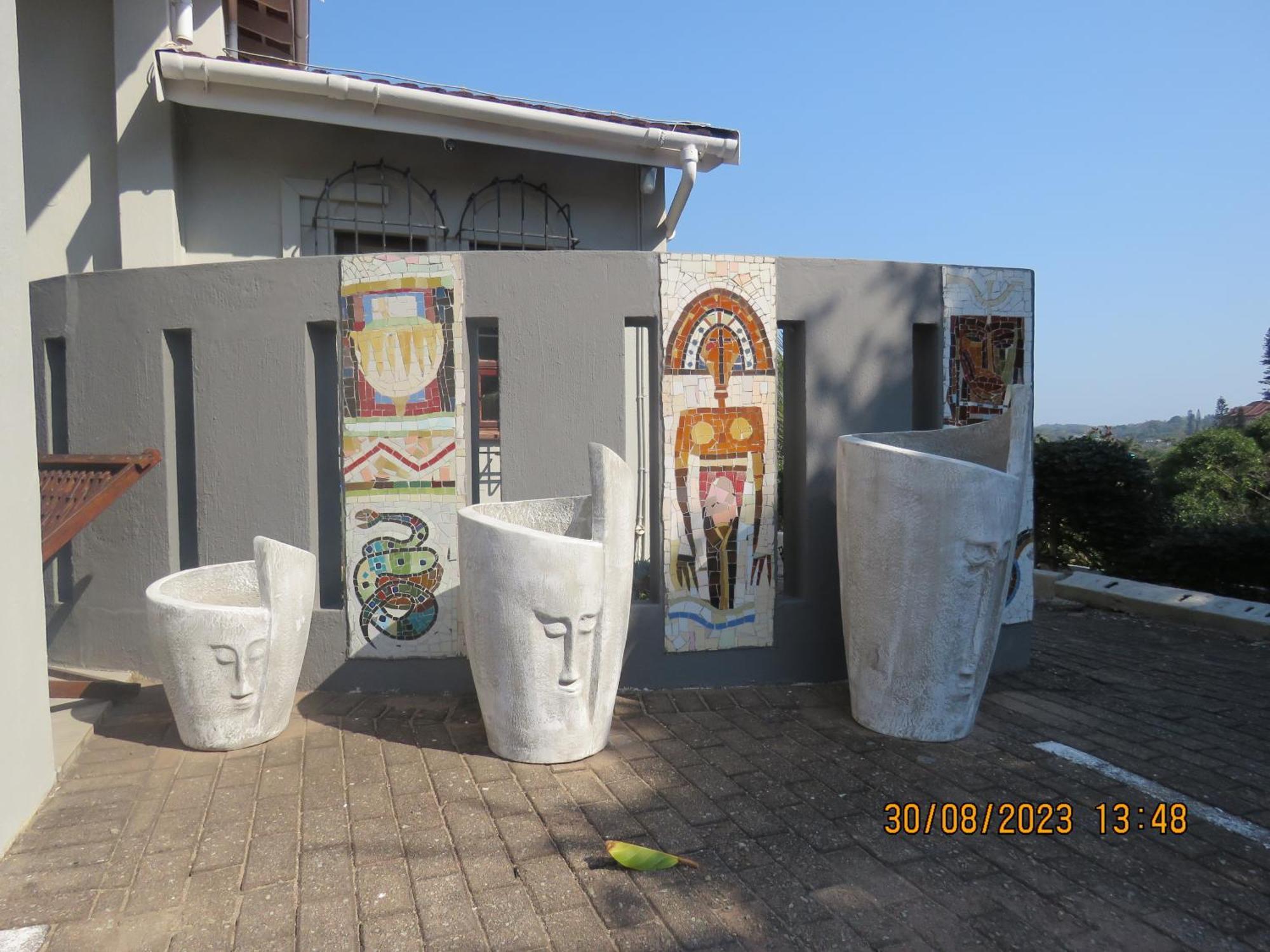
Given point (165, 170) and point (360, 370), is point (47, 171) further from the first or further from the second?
point (360, 370)

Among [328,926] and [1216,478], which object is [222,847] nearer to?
[328,926]

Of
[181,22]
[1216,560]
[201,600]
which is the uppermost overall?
[181,22]

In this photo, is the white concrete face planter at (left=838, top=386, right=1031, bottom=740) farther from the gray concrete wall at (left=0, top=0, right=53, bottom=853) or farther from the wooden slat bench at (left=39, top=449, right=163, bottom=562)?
the wooden slat bench at (left=39, top=449, right=163, bottom=562)

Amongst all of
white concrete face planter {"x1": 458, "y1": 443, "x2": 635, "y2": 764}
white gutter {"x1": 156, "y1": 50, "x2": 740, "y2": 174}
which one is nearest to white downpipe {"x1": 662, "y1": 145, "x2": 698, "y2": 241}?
white gutter {"x1": 156, "y1": 50, "x2": 740, "y2": 174}

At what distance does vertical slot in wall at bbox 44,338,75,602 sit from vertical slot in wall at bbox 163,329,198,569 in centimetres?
59

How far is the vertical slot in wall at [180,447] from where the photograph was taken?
174 inches

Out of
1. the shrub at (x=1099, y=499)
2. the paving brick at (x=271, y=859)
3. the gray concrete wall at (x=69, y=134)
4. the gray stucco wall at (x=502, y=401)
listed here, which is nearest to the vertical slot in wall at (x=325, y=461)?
the gray stucco wall at (x=502, y=401)

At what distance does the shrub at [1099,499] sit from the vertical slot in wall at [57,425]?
778 centimetres

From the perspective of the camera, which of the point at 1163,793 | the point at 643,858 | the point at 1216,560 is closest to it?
the point at 643,858

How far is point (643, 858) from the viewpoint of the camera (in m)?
2.59

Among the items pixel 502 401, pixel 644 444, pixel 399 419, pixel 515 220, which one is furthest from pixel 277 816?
pixel 515 220

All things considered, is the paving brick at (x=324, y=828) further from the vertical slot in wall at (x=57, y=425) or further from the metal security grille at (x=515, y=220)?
the metal security grille at (x=515, y=220)

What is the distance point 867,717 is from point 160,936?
2.80m

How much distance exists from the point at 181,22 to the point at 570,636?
516 centimetres
